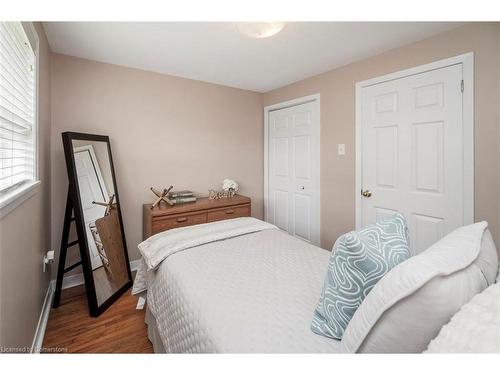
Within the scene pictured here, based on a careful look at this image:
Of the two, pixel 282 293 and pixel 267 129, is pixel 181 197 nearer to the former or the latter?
pixel 267 129

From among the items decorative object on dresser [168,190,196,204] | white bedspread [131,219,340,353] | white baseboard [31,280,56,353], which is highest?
decorative object on dresser [168,190,196,204]

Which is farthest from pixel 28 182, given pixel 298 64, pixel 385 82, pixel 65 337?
pixel 385 82

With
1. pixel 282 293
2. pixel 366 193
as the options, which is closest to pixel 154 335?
pixel 282 293

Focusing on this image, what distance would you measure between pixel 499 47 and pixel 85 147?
3.29 m

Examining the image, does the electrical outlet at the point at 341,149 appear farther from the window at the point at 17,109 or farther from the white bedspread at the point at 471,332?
the window at the point at 17,109

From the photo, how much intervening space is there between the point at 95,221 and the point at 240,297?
1696mm

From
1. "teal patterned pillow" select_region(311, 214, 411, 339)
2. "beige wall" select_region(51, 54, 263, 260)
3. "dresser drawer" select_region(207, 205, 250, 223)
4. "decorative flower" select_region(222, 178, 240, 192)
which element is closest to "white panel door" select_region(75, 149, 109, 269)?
"beige wall" select_region(51, 54, 263, 260)

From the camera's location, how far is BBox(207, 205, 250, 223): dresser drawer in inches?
109

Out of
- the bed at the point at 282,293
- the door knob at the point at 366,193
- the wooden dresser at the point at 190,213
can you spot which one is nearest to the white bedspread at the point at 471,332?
the bed at the point at 282,293

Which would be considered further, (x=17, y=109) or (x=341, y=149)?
(x=341, y=149)

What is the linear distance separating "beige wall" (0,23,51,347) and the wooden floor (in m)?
0.20

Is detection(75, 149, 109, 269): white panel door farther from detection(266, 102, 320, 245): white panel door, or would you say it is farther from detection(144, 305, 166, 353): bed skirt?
detection(266, 102, 320, 245): white panel door

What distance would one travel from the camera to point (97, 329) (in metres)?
1.74
